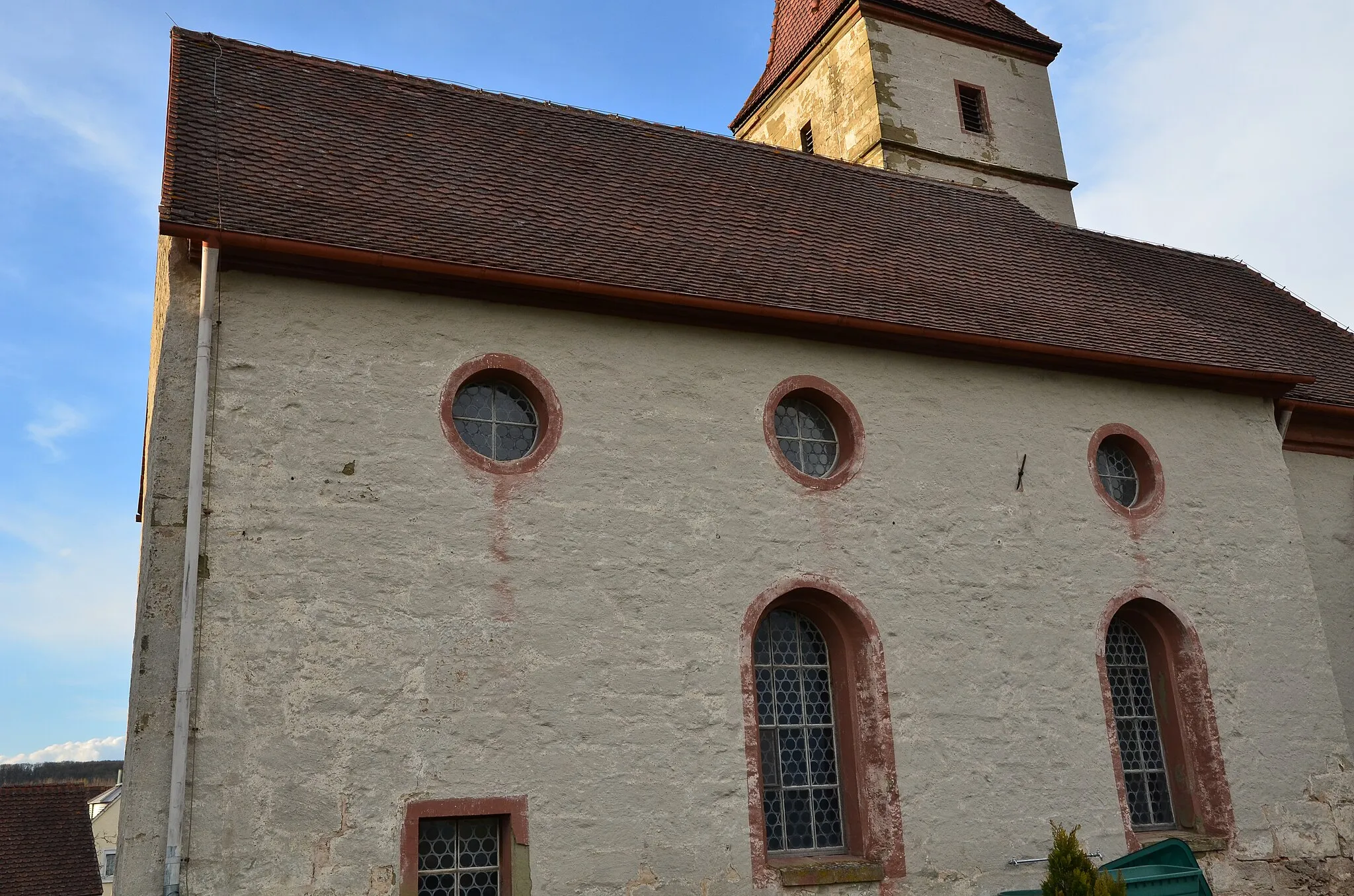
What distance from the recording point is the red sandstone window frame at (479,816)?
7.42 metres

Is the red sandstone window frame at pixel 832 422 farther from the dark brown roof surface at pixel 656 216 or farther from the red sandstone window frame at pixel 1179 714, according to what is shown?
the red sandstone window frame at pixel 1179 714

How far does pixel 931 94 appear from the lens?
16875 millimetres

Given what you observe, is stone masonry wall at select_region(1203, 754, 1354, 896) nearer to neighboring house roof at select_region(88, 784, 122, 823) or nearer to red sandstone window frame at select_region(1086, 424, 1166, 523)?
red sandstone window frame at select_region(1086, 424, 1166, 523)

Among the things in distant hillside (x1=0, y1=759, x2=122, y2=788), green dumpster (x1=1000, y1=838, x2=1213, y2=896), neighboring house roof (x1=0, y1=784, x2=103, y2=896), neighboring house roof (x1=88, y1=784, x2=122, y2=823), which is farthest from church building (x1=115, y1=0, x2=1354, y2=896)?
distant hillside (x1=0, y1=759, x2=122, y2=788)

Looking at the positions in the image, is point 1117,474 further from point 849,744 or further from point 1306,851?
point 849,744

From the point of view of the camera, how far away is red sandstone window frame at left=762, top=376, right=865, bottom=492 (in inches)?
377

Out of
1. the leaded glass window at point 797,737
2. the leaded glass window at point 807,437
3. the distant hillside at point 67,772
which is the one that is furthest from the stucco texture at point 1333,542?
the distant hillside at point 67,772

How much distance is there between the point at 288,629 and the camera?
7582 millimetres

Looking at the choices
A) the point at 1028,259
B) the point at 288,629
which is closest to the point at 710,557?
the point at 288,629

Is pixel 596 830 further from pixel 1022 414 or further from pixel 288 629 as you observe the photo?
pixel 1022 414

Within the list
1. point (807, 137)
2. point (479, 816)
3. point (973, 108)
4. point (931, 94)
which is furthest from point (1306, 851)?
point (807, 137)

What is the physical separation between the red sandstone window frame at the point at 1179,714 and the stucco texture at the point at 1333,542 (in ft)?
6.34

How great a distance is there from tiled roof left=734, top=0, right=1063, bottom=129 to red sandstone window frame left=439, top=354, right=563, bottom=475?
1058 cm

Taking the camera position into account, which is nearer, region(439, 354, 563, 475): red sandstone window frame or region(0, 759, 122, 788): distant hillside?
region(439, 354, 563, 475): red sandstone window frame
